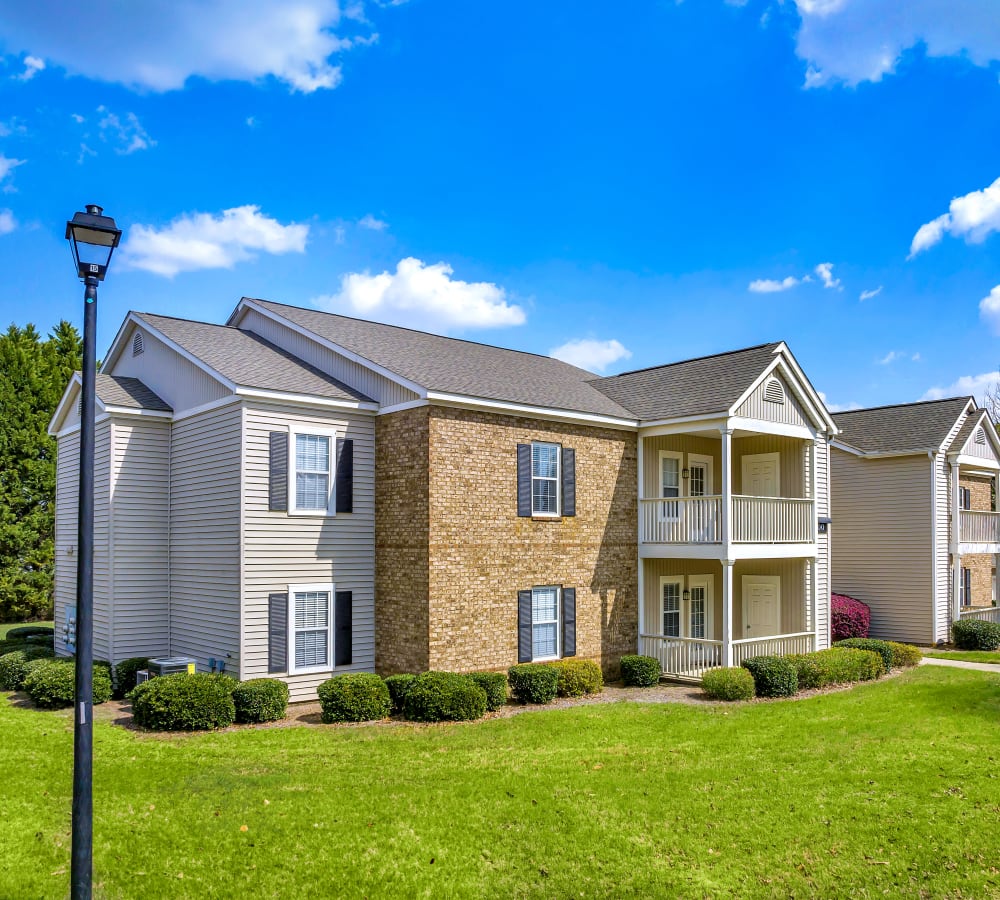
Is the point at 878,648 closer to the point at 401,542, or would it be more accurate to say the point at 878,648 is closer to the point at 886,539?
the point at 886,539

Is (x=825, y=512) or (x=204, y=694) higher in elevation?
(x=825, y=512)

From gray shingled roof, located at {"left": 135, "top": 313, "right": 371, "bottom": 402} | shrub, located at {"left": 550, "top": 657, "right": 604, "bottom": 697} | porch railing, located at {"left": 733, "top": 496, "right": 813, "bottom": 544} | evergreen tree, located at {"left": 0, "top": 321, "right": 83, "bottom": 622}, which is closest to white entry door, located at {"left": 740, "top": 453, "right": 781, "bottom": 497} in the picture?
porch railing, located at {"left": 733, "top": 496, "right": 813, "bottom": 544}

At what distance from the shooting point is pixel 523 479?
18.0 meters

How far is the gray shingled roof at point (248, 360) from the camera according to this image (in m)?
16.6

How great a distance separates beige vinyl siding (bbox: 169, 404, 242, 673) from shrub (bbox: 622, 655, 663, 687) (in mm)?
8593

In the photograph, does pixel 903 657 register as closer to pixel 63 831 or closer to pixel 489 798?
pixel 489 798

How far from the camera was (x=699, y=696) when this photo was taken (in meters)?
17.2

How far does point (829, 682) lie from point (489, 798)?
11594 mm

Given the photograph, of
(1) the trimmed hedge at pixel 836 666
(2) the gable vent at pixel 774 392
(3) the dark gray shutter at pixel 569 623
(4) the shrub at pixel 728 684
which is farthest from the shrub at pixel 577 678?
(2) the gable vent at pixel 774 392

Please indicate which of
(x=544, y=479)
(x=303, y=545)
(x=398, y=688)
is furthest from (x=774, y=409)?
(x=303, y=545)

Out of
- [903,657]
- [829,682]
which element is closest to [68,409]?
[829,682]

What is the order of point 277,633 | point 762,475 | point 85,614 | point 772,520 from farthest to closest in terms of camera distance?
1. point 762,475
2. point 772,520
3. point 277,633
4. point 85,614

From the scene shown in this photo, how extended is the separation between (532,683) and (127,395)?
11.1 m

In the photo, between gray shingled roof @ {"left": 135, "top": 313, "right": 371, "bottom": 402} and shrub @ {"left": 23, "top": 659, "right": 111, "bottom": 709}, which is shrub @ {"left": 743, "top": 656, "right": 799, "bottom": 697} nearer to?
gray shingled roof @ {"left": 135, "top": 313, "right": 371, "bottom": 402}
